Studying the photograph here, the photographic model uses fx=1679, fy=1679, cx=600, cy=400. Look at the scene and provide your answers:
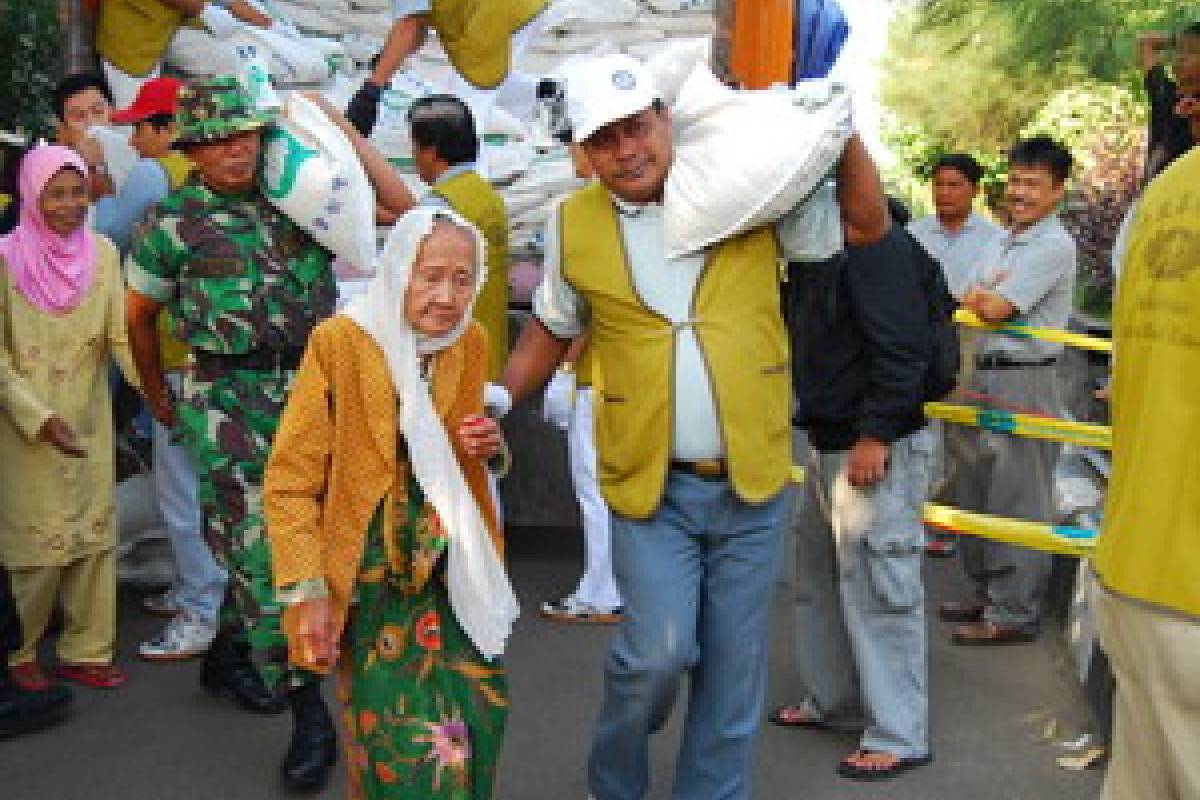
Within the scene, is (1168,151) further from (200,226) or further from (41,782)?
(41,782)

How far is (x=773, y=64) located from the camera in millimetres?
6957

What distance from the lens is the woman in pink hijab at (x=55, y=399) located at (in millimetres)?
5348

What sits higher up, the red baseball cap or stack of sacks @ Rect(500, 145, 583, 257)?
the red baseball cap

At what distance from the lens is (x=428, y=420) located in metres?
3.83

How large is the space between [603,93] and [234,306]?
52.0 inches

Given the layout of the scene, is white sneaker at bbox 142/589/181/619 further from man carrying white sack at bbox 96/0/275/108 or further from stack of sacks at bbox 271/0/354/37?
stack of sacks at bbox 271/0/354/37

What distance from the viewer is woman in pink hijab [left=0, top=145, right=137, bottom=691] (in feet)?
17.5

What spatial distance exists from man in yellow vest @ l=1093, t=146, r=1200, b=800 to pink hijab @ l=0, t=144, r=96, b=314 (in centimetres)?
357

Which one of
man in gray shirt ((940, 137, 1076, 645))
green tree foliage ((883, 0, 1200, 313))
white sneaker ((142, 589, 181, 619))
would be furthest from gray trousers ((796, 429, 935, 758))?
green tree foliage ((883, 0, 1200, 313))

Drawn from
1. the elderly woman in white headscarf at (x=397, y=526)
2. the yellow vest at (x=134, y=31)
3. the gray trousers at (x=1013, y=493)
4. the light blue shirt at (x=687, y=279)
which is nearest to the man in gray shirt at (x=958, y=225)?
the gray trousers at (x=1013, y=493)

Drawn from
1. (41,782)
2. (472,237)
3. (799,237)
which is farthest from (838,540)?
(41,782)

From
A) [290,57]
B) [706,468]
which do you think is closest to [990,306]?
[706,468]

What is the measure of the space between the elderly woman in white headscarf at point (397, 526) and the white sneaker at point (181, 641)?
2.37 meters

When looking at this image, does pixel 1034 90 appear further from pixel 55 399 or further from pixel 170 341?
pixel 55 399
